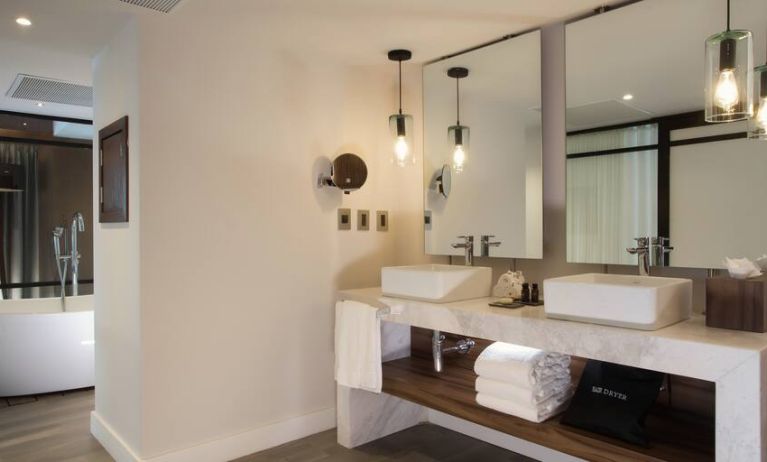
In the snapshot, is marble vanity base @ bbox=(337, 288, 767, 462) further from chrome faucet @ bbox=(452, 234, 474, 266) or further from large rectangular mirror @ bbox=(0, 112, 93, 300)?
large rectangular mirror @ bbox=(0, 112, 93, 300)

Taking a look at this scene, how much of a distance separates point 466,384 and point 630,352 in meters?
0.93

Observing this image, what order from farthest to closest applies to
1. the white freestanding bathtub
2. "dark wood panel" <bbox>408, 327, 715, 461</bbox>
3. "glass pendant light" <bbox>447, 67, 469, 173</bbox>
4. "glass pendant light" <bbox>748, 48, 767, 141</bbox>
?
the white freestanding bathtub, "glass pendant light" <bbox>447, 67, 469, 173</bbox>, "glass pendant light" <bbox>748, 48, 767, 141</bbox>, "dark wood panel" <bbox>408, 327, 715, 461</bbox>

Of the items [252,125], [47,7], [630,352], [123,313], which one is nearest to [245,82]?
[252,125]

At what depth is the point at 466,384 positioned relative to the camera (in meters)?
2.37

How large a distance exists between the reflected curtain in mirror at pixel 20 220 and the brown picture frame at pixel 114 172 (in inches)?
79.3

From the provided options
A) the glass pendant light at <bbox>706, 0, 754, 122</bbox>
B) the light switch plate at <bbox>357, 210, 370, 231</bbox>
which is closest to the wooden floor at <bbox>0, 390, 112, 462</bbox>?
the light switch plate at <bbox>357, 210, 370, 231</bbox>

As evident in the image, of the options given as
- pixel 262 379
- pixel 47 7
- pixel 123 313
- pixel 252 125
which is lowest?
pixel 262 379

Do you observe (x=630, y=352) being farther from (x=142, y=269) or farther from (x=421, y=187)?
(x=142, y=269)

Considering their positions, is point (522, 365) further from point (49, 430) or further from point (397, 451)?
point (49, 430)

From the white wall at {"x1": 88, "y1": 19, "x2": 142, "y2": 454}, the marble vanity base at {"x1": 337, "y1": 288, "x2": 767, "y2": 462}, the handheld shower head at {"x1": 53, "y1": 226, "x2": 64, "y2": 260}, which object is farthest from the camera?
the handheld shower head at {"x1": 53, "y1": 226, "x2": 64, "y2": 260}

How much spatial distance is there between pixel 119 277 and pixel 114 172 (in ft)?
1.69

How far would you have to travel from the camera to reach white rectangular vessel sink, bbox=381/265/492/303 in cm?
229

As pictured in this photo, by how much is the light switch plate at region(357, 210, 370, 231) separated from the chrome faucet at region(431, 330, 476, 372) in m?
0.82

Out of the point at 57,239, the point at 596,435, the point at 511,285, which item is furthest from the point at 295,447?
the point at 57,239
